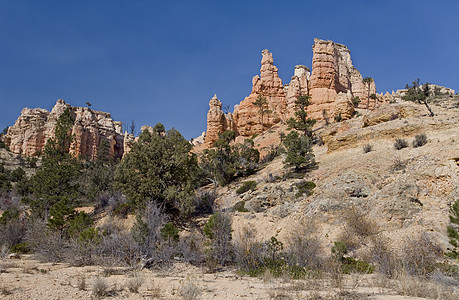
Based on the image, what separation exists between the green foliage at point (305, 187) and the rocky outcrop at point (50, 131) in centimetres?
5090

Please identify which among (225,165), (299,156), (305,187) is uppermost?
(225,165)

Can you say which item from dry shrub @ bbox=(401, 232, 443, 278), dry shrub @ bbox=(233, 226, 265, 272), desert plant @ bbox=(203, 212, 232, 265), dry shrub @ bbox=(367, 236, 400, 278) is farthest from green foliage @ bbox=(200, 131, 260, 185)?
dry shrub @ bbox=(401, 232, 443, 278)

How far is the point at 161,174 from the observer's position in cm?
2248

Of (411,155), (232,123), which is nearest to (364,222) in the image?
(411,155)

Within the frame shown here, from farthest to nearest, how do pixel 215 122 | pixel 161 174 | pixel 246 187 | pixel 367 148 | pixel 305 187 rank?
pixel 215 122
pixel 246 187
pixel 367 148
pixel 161 174
pixel 305 187

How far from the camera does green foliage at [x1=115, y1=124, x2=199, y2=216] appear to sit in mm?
21203

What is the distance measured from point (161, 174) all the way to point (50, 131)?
5345 centimetres

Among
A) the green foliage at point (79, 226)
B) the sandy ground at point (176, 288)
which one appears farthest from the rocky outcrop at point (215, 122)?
the sandy ground at point (176, 288)

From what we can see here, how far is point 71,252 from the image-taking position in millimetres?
12578

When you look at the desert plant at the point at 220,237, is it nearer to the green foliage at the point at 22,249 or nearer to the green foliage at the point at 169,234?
the green foliage at the point at 169,234

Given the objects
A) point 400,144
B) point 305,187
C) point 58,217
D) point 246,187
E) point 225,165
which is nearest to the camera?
point 58,217

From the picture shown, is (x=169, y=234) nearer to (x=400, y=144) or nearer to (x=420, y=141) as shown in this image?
(x=400, y=144)

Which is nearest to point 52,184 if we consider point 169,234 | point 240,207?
point 240,207

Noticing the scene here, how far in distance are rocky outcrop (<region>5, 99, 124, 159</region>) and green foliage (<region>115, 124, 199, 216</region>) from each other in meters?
41.8
